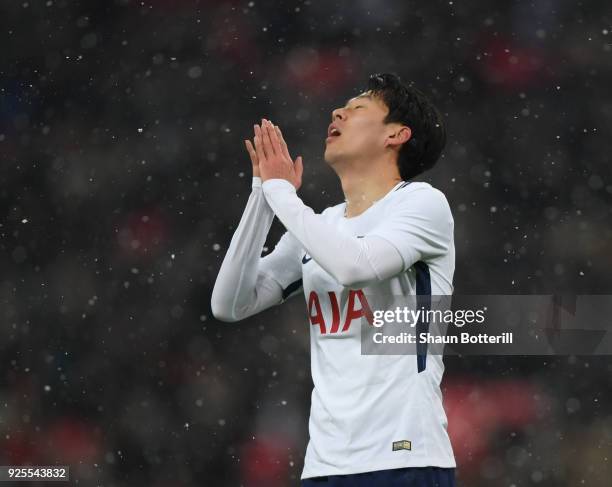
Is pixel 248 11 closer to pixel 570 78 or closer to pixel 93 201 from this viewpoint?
pixel 93 201

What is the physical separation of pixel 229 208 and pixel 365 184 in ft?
10.6

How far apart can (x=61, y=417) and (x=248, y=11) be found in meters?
2.64

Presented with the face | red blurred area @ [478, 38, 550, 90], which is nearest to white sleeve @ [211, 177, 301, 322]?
the face

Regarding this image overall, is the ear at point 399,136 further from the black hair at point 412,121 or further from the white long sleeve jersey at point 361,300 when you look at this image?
the white long sleeve jersey at point 361,300

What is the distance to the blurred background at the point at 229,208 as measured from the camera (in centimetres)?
537

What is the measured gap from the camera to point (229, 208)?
223 inches

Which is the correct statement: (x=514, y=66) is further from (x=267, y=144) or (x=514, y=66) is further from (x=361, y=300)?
(x=361, y=300)

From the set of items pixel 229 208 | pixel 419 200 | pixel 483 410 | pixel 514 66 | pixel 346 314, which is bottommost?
pixel 483 410

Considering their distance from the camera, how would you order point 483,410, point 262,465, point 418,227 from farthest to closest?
point 483,410 < point 262,465 < point 418,227

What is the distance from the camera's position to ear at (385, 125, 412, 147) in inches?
101

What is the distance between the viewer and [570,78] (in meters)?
5.73

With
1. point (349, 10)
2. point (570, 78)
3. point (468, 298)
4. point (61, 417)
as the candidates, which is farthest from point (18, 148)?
point (570, 78)

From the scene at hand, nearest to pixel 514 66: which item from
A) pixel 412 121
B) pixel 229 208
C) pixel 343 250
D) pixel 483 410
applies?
pixel 229 208

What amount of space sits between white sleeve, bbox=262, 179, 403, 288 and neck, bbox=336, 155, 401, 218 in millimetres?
301
